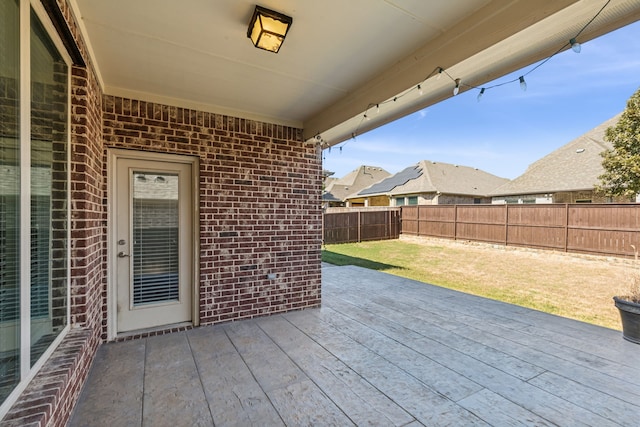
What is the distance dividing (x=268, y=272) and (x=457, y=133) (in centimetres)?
1903

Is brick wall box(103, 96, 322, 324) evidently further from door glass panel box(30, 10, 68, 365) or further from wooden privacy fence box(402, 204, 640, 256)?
wooden privacy fence box(402, 204, 640, 256)

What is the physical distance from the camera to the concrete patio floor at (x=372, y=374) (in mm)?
1886

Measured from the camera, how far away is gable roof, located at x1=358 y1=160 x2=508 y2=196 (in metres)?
17.7

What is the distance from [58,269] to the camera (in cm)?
200

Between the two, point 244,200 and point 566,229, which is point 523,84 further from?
point 566,229

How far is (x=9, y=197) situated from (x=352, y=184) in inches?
999

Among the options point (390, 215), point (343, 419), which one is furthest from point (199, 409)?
point (390, 215)

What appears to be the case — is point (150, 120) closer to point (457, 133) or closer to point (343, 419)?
point (343, 419)

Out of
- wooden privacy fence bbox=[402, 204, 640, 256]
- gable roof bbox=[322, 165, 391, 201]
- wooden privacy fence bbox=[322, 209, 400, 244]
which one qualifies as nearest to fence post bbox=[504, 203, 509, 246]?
wooden privacy fence bbox=[402, 204, 640, 256]

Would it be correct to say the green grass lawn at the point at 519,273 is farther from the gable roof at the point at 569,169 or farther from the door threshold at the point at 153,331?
the gable roof at the point at 569,169

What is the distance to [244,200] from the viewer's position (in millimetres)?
3635

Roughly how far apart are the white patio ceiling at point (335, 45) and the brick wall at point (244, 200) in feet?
1.23

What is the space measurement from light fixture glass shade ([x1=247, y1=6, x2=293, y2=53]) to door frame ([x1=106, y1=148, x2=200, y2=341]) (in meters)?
1.91

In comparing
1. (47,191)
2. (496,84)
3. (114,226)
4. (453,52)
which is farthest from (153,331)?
(496,84)
